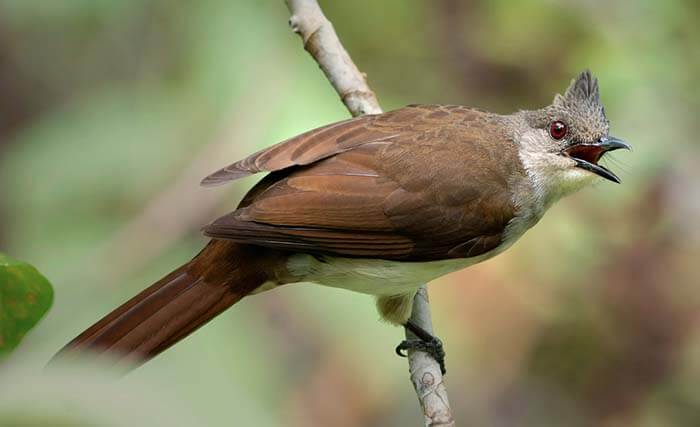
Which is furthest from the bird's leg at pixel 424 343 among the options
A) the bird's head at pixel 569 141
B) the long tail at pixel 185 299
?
the bird's head at pixel 569 141

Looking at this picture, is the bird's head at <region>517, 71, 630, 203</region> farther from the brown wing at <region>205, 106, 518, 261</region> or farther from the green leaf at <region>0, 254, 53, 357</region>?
the green leaf at <region>0, 254, 53, 357</region>

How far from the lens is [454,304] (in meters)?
4.64

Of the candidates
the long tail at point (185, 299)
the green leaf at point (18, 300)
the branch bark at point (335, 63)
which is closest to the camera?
the green leaf at point (18, 300)

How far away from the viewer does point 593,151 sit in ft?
11.0

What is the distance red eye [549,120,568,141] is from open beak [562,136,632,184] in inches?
2.3

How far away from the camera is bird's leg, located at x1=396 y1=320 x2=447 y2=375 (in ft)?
10.5

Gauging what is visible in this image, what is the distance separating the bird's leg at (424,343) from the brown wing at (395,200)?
0.31 m

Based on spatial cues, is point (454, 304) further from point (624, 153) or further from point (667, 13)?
point (667, 13)

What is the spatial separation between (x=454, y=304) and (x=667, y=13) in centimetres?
182

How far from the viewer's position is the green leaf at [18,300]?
990 mm

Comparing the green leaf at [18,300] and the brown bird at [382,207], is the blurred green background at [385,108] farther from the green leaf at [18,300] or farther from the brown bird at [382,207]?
the green leaf at [18,300]

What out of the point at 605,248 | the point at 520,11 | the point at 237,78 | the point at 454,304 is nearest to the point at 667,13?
the point at 520,11

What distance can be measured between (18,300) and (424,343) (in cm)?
237

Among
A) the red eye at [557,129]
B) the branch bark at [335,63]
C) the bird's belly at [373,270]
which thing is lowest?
the bird's belly at [373,270]
